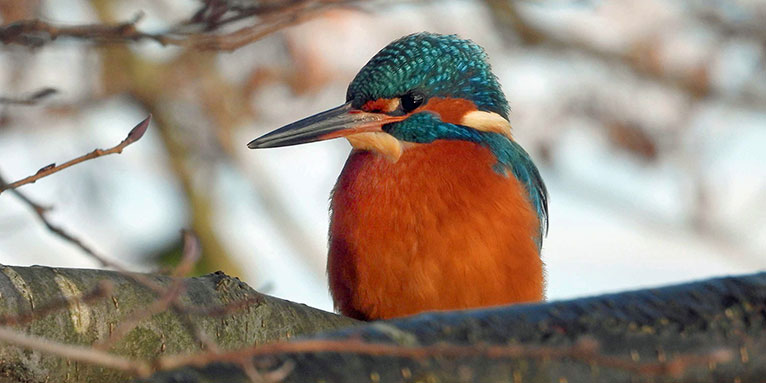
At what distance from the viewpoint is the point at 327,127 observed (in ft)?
10.8

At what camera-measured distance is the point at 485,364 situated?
1.67 metres

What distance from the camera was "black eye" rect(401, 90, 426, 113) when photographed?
341 cm

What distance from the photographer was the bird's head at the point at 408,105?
331 centimetres

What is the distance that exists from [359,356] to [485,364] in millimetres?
195

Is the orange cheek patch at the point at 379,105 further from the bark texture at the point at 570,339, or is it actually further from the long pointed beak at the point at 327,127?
the bark texture at the point at 570,339

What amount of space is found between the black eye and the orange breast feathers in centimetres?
12

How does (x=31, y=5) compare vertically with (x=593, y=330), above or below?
above

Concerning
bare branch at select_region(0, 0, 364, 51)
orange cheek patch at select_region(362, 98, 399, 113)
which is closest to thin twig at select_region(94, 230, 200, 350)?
bare branch at select_region(0, 0, 364, 51)

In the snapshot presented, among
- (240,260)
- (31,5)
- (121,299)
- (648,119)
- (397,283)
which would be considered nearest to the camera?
(121,299)

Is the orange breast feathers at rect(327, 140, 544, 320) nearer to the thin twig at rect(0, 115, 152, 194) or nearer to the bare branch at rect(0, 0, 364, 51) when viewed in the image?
the bare branch at rect(0, 0, 364, 51)

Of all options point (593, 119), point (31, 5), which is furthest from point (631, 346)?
point (593, 119)

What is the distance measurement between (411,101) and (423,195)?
0.34 m

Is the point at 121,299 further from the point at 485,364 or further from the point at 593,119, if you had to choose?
the point at 593,119

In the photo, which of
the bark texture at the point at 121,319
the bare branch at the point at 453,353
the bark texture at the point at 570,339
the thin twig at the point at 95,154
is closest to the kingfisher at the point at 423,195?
the bark texture at the point at 121,319
